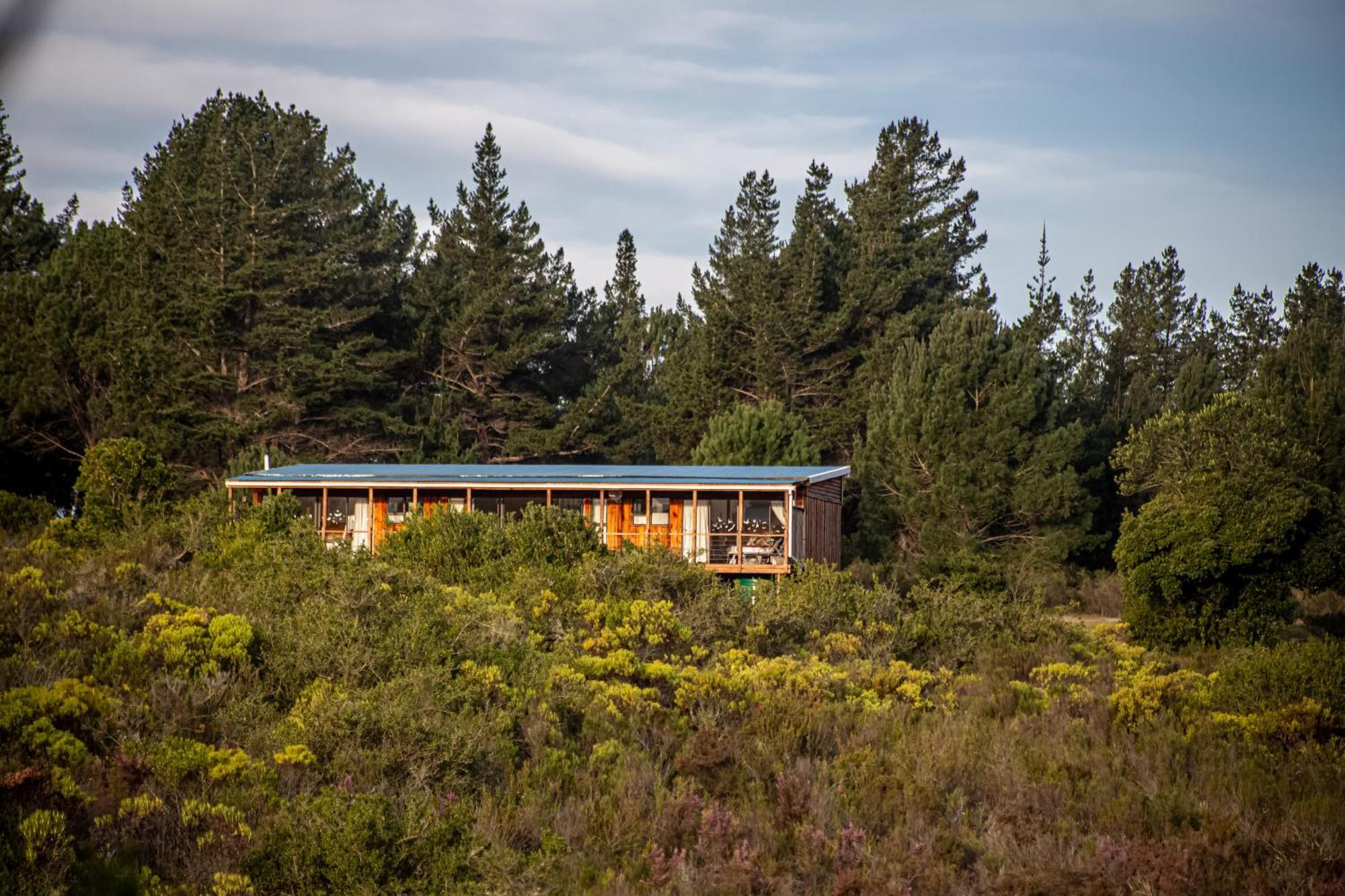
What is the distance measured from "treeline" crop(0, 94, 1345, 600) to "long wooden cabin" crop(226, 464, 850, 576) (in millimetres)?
5293

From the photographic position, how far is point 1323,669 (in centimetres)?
1564

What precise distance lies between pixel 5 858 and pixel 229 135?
41497 mm

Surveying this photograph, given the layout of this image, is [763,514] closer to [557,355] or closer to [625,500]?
[625,500]

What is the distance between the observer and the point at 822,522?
34.6 meters

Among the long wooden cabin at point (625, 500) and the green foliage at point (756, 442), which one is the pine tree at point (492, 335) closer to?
the green foliage at point (756, 442)

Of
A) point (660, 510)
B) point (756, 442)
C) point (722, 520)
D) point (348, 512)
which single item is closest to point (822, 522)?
point (722, 520)

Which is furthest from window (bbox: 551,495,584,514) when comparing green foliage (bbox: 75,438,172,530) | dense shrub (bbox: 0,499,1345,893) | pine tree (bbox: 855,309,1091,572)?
dense shrub (bbox: 0,499,1345,893)

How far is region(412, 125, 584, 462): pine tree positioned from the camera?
162ft

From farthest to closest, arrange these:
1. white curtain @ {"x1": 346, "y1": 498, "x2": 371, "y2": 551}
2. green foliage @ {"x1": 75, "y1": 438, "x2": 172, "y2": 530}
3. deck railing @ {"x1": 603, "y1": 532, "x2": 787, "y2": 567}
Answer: white curtain @ {"x1": 346, "y1": 498, "x2": 371, "y2": 551} < deck railing @ {"x1": 603, "y1": 532, "x2": 787, "y2": 567} < green foliage @ {"x1": 75, "y1": 438, "x2": 172, "y2": 530}

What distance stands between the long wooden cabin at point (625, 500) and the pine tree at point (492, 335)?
494 inches

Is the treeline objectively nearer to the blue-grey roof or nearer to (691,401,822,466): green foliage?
(691,401,822,466): green foliage

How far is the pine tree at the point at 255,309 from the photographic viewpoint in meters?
43.7

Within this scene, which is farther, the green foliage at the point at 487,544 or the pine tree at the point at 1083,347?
the pine tree at the point at 1083,347

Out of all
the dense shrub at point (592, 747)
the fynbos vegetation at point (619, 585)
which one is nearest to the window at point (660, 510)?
the fynbos vegetation at point (619, 585)
